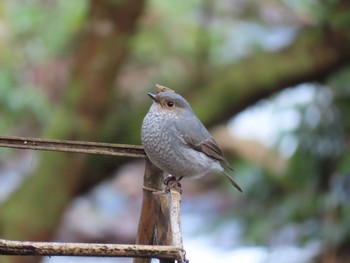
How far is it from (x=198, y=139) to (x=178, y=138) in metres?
0.12

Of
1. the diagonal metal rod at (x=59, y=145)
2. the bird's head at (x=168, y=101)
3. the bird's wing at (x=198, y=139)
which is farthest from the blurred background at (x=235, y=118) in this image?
the diagonal metal rod at (x=59, y=145)

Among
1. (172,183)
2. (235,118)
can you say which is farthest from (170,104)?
(235,118)

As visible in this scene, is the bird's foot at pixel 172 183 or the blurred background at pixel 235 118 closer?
the bird's foot at pixel 172 183

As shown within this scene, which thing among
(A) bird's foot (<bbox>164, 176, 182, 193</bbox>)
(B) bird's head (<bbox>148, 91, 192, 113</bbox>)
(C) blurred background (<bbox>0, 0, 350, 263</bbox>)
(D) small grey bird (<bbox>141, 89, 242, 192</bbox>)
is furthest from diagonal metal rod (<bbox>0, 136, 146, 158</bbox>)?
(C) blurred background (<bbox>0, 0, 350, 263</bbox>)

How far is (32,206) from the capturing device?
4.44 meters

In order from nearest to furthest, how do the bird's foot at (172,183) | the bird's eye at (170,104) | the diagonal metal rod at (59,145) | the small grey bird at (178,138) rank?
the diagonal metal rod at (59,145) → the bird's foot at (172,183) → the small grey bird at (178,138) → the bird's eye at (170,104)

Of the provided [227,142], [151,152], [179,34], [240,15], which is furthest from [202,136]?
[240,15]

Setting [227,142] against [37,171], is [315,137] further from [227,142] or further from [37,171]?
[227,142]

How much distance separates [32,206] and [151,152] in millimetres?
2682

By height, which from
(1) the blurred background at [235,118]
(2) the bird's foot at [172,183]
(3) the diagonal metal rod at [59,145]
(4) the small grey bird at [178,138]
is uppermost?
(1) the blurred background at [235,118]

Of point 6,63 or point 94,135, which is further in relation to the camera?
point 6,63

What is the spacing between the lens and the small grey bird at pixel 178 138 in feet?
7.15

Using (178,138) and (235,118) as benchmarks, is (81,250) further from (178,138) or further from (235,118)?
(235,118)

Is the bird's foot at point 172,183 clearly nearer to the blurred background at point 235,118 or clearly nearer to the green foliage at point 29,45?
the blurred background at point 235,118
